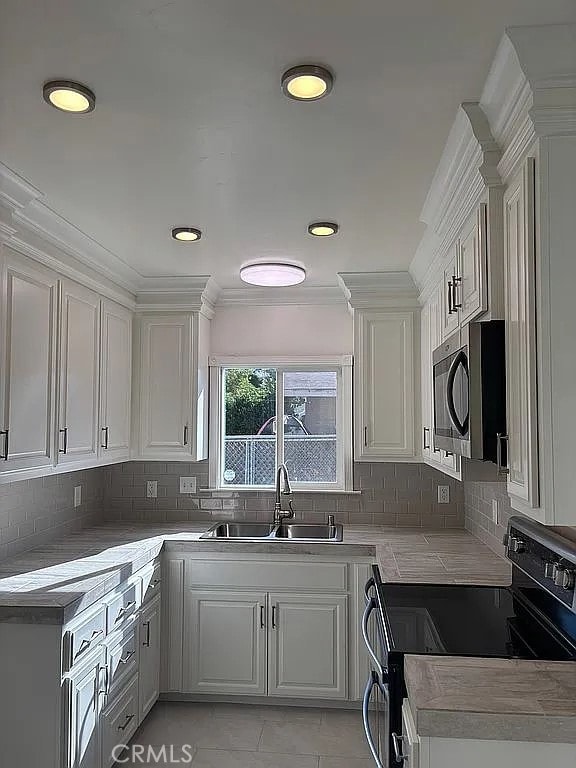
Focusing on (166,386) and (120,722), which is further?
(166,386)

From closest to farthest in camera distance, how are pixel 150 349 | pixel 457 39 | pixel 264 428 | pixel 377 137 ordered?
pixel 457 39, pixel 377 137, pixel 150 349, pixel 264 428

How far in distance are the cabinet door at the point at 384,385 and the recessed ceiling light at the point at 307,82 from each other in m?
2.23

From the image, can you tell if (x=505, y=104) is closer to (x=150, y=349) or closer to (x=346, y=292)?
(x=346, y=292)

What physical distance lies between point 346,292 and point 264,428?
1078 millimetres

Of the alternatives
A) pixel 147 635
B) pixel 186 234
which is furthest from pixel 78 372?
pixel 147 635

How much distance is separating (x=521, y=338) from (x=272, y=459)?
2.76 metres

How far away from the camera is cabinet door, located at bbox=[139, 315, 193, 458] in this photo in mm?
3871

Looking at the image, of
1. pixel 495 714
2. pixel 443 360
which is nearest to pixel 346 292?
pixel 443 360

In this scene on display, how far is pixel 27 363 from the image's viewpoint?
2570 mm

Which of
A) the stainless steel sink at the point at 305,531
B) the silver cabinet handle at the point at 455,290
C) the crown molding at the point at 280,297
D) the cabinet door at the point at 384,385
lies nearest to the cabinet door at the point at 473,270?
the silver cabinet handle at the point at 455,290

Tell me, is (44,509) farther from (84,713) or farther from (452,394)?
(452,394)

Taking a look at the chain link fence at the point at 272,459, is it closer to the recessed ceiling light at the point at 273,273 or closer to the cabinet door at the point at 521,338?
the recessed ceiling light at the point at 273,273

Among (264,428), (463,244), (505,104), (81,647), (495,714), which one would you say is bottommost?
(81,647)

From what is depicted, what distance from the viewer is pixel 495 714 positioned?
1.44 meters
